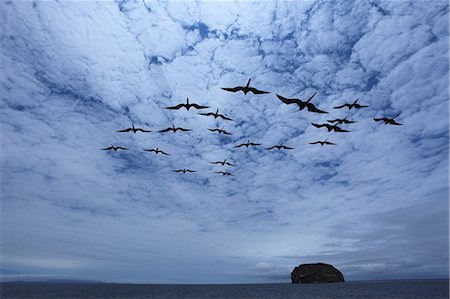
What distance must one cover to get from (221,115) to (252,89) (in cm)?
898

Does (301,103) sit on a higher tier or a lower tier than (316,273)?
higher

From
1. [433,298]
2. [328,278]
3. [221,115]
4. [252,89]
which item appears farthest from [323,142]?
[328,278]

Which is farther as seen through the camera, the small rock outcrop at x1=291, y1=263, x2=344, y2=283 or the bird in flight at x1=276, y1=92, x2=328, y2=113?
the small rock outcrop at x1=291, y1=263, x2=344, y2=283

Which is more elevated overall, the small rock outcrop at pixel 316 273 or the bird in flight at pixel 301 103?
the bird in flight at pixel 301 103

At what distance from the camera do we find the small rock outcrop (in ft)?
606

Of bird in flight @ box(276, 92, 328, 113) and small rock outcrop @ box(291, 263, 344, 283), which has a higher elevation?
bird in flight @ box(276, 92, 328, 113)

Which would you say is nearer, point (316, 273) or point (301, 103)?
point (301, 103)

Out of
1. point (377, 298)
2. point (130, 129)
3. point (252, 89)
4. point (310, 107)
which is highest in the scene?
point (130, 129)

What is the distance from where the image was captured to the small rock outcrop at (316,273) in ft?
606

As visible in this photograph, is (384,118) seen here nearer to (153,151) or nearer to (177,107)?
(177,107)

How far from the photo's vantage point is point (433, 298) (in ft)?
306

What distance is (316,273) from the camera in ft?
608

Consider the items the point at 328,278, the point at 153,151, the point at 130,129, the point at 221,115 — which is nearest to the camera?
the point at 221,115

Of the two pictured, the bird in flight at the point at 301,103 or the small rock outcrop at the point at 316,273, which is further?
the small rock outcrop at the point at 316,273
